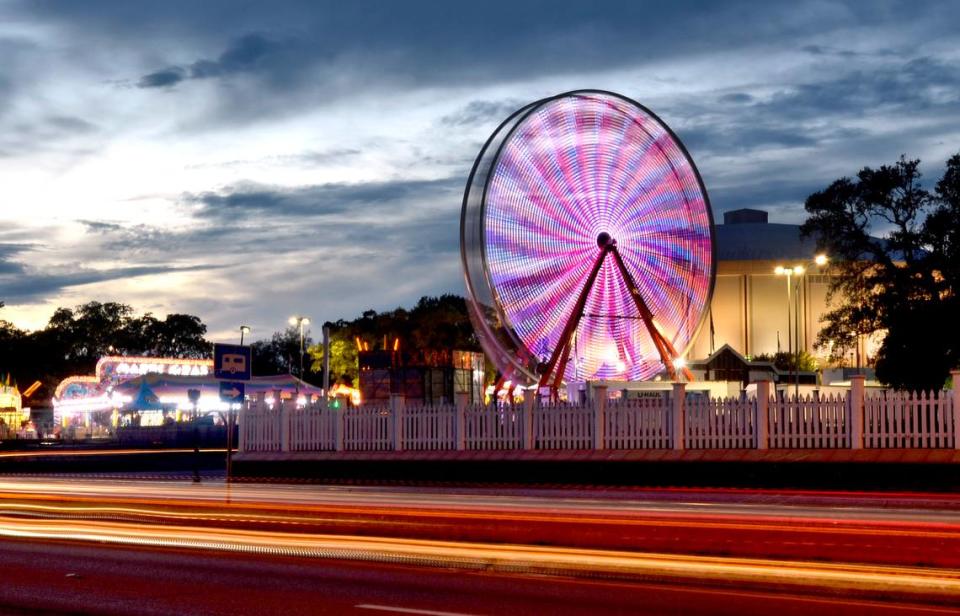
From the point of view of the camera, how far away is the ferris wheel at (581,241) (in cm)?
4453

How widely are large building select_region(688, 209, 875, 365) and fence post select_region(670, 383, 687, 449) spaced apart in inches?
2808

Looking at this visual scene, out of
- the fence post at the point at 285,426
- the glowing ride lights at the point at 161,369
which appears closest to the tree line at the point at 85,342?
the glowing ride lights at the point at 161,369

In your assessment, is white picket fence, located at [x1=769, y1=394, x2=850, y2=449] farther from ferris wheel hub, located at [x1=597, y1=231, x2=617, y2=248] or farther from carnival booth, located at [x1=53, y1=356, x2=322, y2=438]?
carnival booth, located at [x1=53, y1=356, x2=322, y2=438]

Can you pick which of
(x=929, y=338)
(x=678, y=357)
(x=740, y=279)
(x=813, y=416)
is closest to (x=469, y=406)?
(x=813, y=416)

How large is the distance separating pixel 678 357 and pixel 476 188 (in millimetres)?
10015

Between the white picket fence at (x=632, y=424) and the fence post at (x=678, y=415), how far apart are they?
0.02 meters

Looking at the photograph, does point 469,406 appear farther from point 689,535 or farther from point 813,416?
point 689,535

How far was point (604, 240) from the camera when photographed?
1786 inches

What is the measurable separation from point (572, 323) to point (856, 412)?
1775 cm

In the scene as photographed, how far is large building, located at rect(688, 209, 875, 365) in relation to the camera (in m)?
102

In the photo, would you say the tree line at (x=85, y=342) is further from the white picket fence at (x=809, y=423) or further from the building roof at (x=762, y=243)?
the white picket fence at (x=809, y=423)

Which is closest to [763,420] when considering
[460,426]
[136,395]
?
[460,426]

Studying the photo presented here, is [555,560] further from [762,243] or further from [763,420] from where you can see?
[762,243]

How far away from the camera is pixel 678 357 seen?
47406mm
